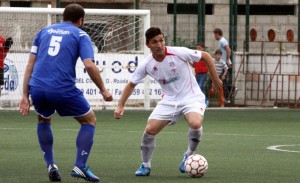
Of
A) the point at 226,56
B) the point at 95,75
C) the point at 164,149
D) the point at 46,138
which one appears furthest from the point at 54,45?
the point at 226,56

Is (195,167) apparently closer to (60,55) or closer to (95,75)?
(95,75)

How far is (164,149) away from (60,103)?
17.6ft

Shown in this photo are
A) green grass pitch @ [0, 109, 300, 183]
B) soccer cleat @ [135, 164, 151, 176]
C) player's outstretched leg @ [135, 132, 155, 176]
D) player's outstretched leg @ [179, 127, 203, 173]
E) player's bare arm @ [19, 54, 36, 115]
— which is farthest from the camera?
player's outstretched leg @ [179, 127, 203, 173]

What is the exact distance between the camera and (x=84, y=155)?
476 inches

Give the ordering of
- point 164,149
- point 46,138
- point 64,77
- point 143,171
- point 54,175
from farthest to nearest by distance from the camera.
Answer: point 164,149, point 143,171, point 46,138, point 54,175, point 64,77

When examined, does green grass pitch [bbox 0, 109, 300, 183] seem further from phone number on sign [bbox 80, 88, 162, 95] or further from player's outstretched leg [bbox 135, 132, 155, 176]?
phone number on sign [bbox 80, 88, 162, 95]

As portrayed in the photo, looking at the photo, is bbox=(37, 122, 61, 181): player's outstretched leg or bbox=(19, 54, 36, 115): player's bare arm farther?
bbox=(37, 122, 61, 181): player's outstretched leg

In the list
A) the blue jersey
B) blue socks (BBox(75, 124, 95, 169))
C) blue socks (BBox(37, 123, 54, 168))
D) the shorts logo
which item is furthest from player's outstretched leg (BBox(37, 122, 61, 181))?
the shorts logo

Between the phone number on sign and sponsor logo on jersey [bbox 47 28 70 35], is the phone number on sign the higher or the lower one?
the lower one

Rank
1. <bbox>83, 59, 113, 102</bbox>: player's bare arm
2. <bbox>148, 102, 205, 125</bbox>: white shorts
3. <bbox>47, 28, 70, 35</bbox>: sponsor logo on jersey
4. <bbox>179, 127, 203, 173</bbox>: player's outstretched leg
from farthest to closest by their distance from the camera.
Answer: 1. <bbox>148, 102, 205, 125</bbox>: white shorts
2. <bbox>179, 127, 203, 173</bbox>: player's outstretched leg
3. <bbox>47, 28, 70, 35</bbox>: sponsor logo on jersey
4. <bbox>83, 59, 113, 102</bbox>: player's bare arm

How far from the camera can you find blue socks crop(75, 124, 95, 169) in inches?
475

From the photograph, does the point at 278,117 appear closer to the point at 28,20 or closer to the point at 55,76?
the point at 28,20

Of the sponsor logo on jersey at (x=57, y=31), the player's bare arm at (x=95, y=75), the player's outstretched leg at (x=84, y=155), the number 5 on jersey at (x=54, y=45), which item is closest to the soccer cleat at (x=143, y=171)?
the player's outstretched leg at (x=84, y=155)

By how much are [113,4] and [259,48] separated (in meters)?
7.37
